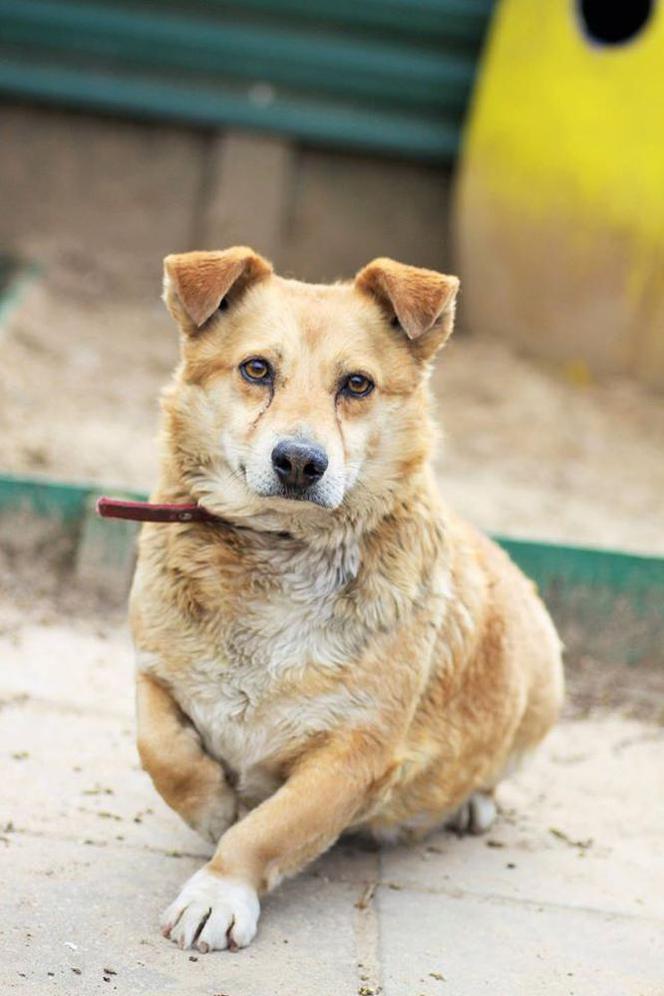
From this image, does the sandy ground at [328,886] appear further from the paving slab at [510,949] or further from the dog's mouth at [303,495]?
the dog's mouth at [303,495]

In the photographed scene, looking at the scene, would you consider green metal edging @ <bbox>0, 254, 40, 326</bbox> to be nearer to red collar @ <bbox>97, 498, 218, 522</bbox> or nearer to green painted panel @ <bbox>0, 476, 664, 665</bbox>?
green painted panel @ <bbox>0, 476, 664, 665</bbox>

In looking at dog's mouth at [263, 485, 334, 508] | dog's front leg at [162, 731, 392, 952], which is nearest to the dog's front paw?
dog's front leg at [162, 731, 392, 952]

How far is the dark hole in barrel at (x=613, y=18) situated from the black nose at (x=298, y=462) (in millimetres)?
5720

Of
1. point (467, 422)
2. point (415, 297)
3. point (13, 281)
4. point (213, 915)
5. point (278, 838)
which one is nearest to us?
point (213, 915)

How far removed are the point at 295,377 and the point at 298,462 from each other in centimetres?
29

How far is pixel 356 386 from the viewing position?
148 inches

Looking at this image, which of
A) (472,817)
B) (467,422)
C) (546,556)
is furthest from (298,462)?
(467,422)

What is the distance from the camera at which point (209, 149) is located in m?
9.31

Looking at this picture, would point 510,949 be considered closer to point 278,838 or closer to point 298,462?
point 278,838

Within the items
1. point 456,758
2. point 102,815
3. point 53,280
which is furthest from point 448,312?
point 53,280

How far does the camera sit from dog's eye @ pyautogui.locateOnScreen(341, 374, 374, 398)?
147 inches

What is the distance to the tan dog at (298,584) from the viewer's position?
11.6ft

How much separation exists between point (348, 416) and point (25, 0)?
19.5 feet

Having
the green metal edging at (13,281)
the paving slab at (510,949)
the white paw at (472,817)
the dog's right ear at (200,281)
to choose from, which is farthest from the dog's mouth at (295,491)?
the green metal edging at (13,281)
